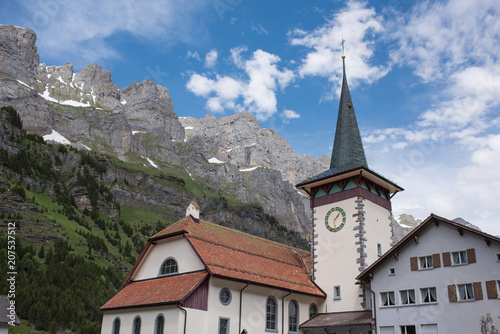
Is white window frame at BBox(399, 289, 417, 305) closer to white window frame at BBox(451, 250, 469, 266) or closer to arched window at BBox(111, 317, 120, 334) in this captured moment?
white window frame at BBox(451, 250, 469, 266)

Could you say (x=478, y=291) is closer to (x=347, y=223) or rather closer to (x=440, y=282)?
(x=440, y=282)

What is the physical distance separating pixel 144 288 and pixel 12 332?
1892 inches

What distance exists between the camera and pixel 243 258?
35.0m

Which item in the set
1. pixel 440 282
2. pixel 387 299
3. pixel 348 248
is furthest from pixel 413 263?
pixel 348 248

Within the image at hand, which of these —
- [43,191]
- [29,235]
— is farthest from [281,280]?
[43,191]

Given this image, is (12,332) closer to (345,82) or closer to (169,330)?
(169,330)

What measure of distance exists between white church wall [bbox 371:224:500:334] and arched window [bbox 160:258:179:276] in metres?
14.2

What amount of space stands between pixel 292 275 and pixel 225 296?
8.45m

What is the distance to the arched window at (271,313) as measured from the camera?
33312mm

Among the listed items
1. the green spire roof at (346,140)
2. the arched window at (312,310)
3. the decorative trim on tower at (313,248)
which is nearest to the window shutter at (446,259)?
the arched window at (312,310)

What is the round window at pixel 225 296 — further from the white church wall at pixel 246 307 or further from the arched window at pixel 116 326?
the arched window at pixel 116 326

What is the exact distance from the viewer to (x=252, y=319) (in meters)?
32.1

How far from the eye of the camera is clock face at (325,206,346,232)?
128 ft

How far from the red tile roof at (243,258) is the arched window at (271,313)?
4.44ft
